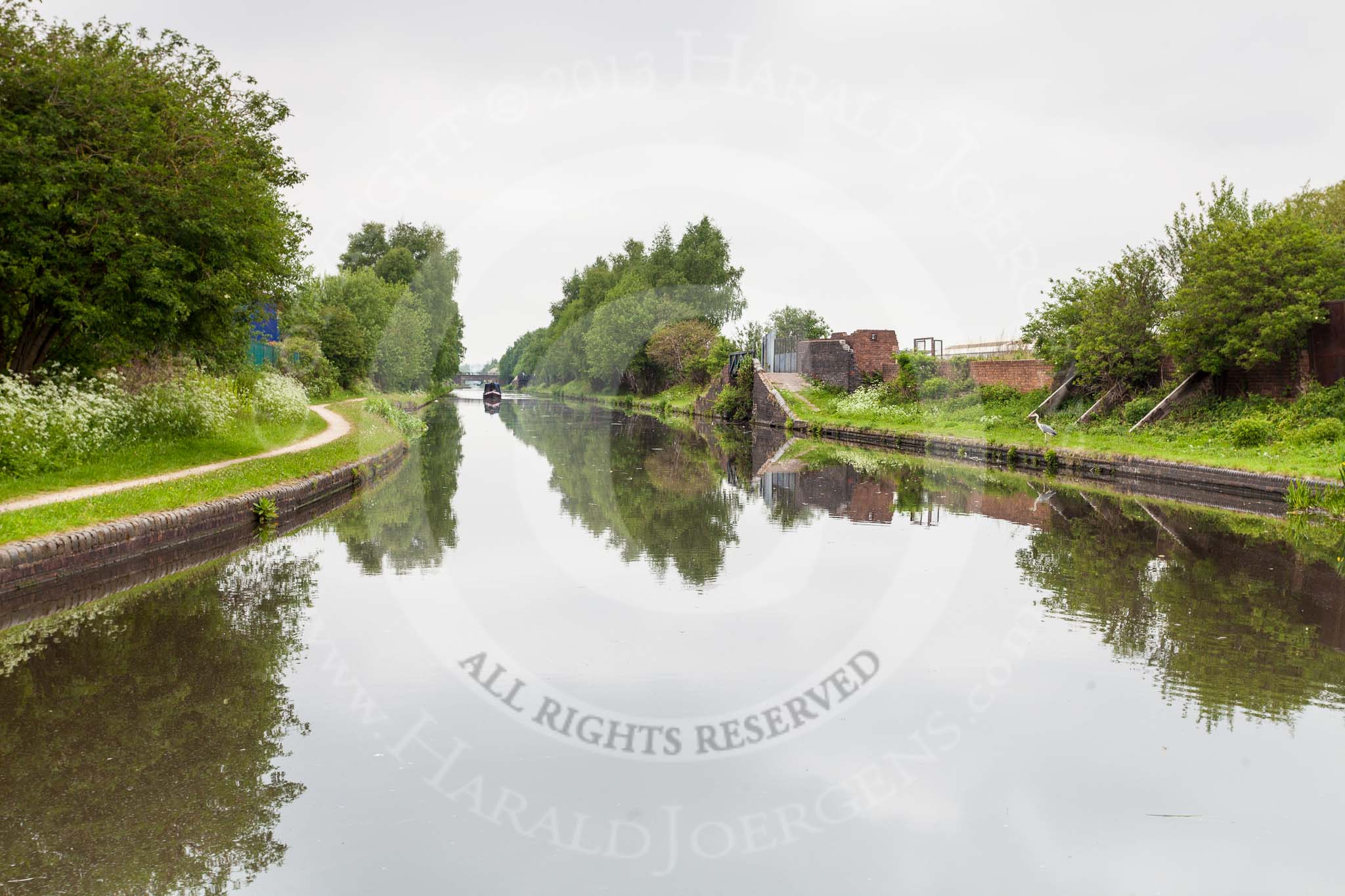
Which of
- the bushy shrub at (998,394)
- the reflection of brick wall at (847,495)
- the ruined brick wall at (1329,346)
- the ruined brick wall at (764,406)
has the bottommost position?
the reflection of brick wall at (847,495)

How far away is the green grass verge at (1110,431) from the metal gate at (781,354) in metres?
8.09

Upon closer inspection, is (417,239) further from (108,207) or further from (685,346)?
(108,207)

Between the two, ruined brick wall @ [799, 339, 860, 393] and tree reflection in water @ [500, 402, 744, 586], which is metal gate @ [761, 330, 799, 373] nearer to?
ruined brick wall @ [799, 339, 860, 393]

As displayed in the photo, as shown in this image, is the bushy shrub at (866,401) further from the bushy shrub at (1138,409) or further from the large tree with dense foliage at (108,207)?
the large tree with dense foliage at (108,207)

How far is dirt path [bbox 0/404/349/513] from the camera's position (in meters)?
10.7

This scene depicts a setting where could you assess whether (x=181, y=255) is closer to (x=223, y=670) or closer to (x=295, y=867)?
(x=223, y=670)

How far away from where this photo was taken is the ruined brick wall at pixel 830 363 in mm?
39812

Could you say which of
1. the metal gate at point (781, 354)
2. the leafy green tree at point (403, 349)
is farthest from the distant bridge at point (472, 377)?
the metal gate at point (781, 354)

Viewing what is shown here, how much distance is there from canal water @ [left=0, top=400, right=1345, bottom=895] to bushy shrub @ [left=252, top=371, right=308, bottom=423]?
14069mm

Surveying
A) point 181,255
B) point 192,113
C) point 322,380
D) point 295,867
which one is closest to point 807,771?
point 295,867

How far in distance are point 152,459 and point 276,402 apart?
10.5 meters

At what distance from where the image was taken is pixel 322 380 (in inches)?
1657

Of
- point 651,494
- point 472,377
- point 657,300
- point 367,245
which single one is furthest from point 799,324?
point 472,377

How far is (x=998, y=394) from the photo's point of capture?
29.9 metres
